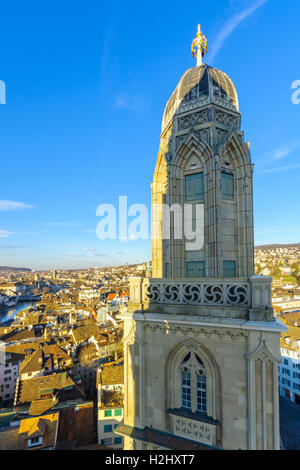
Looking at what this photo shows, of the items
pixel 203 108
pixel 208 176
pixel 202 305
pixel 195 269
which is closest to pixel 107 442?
pixel 195 269

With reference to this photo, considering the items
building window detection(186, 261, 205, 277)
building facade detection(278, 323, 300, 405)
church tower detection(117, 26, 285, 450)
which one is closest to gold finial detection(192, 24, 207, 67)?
church tower detection(117, 26, 285, 450)

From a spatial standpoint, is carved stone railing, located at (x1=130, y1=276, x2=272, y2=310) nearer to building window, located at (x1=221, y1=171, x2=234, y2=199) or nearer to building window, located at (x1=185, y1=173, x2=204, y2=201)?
building window, located at (x1=185, y1=173, x2=204, y2=201)

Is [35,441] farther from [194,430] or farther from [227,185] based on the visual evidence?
[227,185]

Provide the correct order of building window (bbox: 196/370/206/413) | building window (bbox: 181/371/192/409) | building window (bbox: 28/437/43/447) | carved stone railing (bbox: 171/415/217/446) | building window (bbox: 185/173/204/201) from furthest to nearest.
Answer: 1. building window (bbox: 28/437/43/447)
2. building window (bbox: 185/173/204/201)
3. building window (bbox: 181/371/192/409)
4. building window (bbox: 196/370/206/413)
5. carved stone railing (bbox: 171/415/217/446)

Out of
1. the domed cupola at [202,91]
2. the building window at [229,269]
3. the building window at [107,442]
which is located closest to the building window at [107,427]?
the building window at [107,442]

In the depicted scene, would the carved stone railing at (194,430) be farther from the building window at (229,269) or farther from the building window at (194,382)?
the building window at (229,269)

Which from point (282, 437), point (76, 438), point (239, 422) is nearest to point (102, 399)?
point (76, 438)

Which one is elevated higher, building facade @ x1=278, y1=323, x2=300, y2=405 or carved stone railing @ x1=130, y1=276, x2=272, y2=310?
carved stone railing @ x1=130, y1=276, x2=272, y2=310
